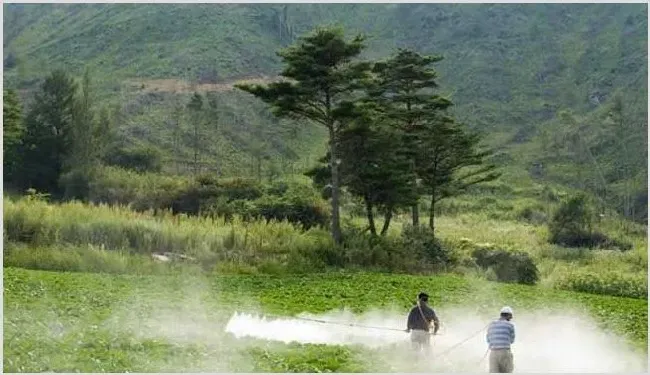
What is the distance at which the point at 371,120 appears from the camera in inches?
997

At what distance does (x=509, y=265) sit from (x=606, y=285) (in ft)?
9.98

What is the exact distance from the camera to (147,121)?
55.3 m

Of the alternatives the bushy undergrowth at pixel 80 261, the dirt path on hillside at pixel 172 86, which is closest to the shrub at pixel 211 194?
the bushy undergrowth at pixel 80 261

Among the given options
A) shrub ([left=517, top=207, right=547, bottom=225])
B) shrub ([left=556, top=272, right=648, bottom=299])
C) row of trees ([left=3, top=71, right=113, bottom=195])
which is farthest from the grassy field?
shrub ([left=517, top=207, right=547, bottom=225])

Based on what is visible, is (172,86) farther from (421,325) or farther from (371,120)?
(421,325)

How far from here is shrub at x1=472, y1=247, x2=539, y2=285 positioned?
25453 mm

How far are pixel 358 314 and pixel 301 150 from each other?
40881 mm

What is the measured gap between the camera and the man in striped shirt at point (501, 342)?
38.8 ft

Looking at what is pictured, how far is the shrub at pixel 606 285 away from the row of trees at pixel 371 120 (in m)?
5.60

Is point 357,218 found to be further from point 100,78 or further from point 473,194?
point 100,78

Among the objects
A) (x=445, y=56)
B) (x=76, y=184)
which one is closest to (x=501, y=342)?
(x=76, y=184)

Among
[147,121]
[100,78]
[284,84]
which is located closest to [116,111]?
[147,121]

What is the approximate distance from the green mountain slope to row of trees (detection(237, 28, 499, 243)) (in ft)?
82.1

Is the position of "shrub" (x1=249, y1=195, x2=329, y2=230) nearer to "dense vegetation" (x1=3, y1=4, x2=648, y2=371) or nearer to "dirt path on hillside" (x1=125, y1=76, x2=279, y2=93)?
"dense vegetation" (x1=3, y1=4, x2=648, y2=371)
